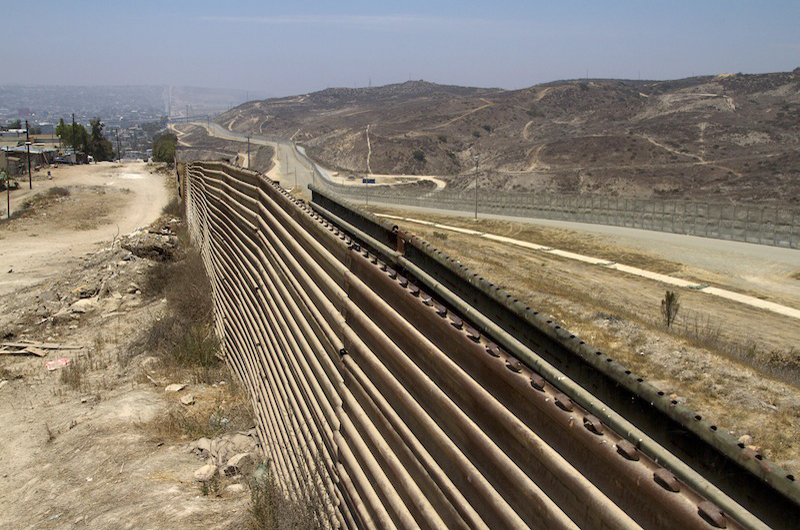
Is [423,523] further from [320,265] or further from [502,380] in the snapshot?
[320,265]

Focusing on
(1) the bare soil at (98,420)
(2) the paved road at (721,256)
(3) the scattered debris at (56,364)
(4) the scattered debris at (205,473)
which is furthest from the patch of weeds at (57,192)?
(4) the scattered debris at (205,473)

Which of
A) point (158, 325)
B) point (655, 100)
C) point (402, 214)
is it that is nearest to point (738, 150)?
point (655, 100)

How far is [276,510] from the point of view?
523 cm

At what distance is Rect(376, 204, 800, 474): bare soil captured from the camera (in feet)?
30.5

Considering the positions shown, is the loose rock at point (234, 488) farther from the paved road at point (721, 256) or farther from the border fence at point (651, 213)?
the border fence at point (651, 213)

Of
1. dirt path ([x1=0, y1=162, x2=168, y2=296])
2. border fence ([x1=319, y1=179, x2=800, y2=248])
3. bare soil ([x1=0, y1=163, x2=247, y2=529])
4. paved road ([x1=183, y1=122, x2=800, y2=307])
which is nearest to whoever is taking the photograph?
bare soil ([x1=0, y1=163, x2=247, y2=529])

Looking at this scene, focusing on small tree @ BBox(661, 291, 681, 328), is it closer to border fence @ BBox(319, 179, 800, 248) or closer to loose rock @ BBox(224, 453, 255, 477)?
loose rock @ BBox(224, 453, 255, 477)

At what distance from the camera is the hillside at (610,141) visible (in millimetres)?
72062

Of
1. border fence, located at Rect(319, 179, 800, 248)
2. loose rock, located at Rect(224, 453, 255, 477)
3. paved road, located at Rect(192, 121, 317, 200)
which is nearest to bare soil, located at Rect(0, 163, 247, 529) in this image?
loose rock, located at Rect(224, 453, 255, 477)

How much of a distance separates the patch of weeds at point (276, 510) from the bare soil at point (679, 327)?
17.2 feet

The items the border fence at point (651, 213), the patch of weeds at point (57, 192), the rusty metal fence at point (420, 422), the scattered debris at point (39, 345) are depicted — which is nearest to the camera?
the rusty metal fence at point (420, 422)

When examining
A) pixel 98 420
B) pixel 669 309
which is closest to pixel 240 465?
pixel 98 420

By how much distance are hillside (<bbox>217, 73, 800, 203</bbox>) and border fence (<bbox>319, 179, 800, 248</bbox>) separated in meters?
23.2

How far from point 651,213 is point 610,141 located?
5245cm
